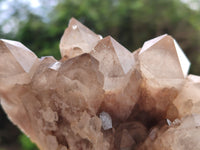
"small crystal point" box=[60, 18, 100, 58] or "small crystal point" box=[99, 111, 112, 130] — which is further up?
"small crystal point" box=[60, 18, 100, 58]

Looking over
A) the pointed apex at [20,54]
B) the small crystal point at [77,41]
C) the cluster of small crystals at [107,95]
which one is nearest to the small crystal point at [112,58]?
the cluster of small crystals at [107,95]

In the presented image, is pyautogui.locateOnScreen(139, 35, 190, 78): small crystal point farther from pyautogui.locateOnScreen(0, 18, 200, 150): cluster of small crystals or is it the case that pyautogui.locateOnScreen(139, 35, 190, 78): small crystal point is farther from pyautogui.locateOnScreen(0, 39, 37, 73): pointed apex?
pyautogui.locateOnScreen(0, 39, 37, 73): pointed apex

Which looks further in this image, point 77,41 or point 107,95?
point 77,41

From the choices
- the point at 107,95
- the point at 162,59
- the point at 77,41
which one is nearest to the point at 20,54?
the point at 77,41

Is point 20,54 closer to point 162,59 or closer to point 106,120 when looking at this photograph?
point 106,120

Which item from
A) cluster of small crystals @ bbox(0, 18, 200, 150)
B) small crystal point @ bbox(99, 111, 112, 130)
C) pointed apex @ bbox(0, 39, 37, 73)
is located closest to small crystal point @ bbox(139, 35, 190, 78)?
cluster of small crystals @ bbox(0, 18, 200, 150)

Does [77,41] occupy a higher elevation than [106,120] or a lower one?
higher

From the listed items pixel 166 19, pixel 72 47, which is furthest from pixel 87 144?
pixel 166 19

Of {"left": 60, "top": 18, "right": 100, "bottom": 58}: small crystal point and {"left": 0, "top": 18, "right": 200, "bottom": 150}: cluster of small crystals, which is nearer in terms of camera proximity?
{"left": 0, "top": 18, "right": 200, "bottom": 150}: cluster of small crystals

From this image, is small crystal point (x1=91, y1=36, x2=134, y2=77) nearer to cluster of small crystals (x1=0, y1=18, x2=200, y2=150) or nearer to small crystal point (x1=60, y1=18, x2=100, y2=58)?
cluster of small crystals (x1=0, y1=18, x2=200, y2=150)
